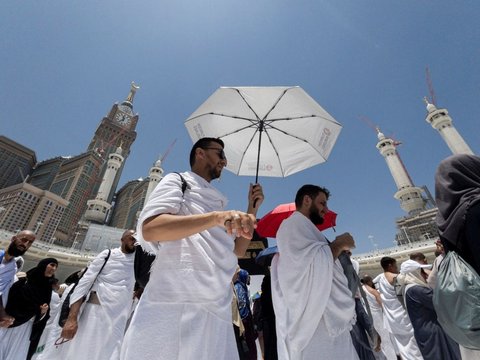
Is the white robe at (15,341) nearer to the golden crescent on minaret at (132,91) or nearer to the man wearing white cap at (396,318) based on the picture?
the man wearing white cap at (396,318)

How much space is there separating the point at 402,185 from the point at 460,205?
174 ft

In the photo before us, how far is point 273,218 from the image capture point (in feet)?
17.5

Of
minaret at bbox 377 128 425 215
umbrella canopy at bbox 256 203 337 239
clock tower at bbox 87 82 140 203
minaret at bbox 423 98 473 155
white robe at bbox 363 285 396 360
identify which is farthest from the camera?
clock tower at bbox 87 82 140 203

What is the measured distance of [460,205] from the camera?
1.43 metres

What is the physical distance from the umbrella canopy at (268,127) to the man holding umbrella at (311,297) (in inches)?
64.9

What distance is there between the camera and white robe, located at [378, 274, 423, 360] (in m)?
3.87

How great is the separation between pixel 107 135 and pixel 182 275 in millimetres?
103940

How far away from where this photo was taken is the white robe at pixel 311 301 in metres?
1.89

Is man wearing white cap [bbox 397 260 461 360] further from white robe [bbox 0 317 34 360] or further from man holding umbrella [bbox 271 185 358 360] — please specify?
white robe [bbox 0 317 34 360]

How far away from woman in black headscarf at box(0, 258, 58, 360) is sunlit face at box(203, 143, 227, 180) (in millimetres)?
3963

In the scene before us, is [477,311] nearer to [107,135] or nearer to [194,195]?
[194,195]

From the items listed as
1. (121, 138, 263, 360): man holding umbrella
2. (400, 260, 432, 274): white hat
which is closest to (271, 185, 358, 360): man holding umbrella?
(121, 138, 263, 360): man holding umbrella

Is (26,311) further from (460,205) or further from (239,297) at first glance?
(460,205)

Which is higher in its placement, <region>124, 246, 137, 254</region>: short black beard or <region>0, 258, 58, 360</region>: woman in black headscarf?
<region>124, 246, 137, 254</region>: short black beard
